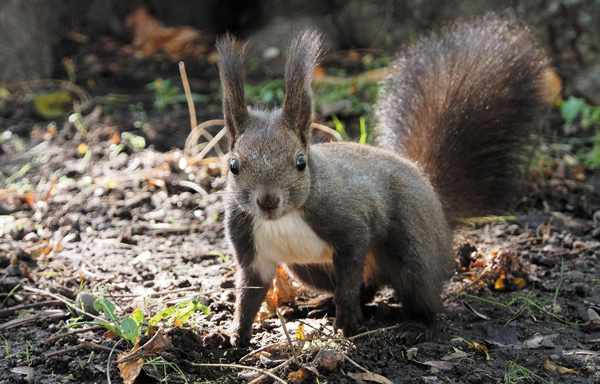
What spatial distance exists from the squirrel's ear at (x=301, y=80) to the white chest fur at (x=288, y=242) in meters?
0.33

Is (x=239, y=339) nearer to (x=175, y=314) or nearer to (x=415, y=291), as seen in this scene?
(x=175, y=314)

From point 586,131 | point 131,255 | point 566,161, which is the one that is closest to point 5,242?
point 131,255

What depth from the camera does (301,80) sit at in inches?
104

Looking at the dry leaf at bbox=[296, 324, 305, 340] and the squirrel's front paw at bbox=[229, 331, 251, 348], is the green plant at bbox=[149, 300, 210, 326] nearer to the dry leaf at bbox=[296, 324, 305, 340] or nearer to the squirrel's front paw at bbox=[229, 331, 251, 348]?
the squirrel's front paw at bbox=[229, 331, 251, 348]

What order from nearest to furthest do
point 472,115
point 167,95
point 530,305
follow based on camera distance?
point 530,305 → point 472,115 → point 167,95

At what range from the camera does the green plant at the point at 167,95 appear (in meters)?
5.84

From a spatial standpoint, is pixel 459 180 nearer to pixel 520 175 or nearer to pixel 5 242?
pixel 520 175

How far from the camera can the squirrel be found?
2.66 m

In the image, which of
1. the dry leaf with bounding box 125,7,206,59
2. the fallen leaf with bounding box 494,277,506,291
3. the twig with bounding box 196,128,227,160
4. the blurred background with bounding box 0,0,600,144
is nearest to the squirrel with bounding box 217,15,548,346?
the fallen leaf with bounding box 494,277,506,291

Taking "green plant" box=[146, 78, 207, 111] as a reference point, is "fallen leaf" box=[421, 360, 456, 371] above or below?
below

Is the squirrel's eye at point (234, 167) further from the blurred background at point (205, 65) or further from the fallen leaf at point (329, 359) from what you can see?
the blurred background at point (205, 65)

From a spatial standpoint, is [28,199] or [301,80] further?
[28,199]

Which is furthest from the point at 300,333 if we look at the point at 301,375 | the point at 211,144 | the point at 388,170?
the point at 211,144

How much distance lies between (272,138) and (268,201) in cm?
27
